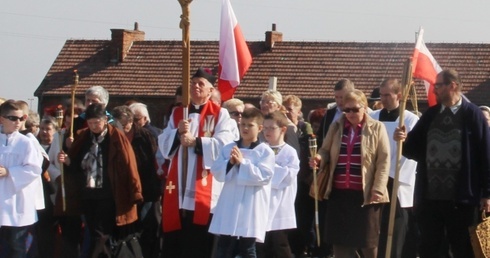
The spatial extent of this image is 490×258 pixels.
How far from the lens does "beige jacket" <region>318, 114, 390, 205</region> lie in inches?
392

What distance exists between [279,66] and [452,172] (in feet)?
118

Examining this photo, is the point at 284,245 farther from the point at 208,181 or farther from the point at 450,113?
the point at 450,113

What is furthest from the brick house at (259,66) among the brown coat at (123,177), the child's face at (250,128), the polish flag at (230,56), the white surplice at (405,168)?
the child's face at (250,128)

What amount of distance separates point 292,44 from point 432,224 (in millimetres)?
36770

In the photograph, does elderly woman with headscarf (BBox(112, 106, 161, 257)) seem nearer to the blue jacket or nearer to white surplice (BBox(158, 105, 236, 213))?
white surplice (BBox(158, 105, 236, 213))

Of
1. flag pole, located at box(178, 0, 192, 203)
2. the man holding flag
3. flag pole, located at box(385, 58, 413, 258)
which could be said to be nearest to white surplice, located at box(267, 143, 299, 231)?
Answer: flag pole, located at box(178, 0, 192, 203)

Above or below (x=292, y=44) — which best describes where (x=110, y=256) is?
below

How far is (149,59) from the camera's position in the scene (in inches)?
1865

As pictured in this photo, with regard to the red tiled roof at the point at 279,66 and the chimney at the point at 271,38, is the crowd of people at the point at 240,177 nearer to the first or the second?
the red tiled roof at the point at 279,66

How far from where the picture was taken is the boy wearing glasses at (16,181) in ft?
36.2

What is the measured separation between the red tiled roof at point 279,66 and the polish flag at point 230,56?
29053 millimetres

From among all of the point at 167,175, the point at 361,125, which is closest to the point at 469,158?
the point at 361,125

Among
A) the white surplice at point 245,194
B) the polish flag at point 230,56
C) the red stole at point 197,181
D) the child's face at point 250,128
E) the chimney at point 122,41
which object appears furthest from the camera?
the chimney at point 122,41

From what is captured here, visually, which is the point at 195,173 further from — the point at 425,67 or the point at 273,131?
the point at 425,67
